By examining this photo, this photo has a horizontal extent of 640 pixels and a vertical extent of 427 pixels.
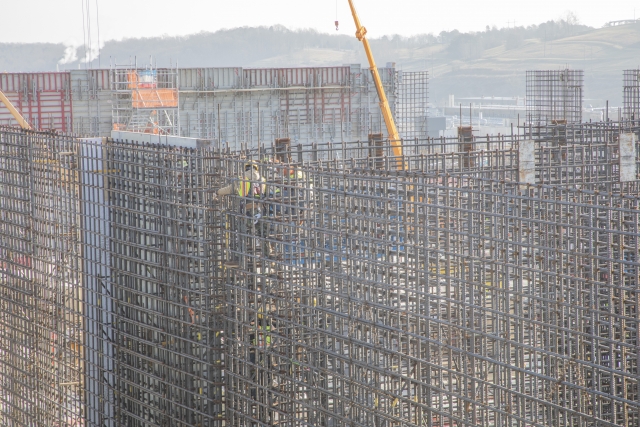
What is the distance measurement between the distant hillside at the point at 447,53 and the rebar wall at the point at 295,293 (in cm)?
7815

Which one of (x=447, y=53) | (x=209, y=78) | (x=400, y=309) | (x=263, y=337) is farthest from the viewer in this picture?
(x=447, y=53)

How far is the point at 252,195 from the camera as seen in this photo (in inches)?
277

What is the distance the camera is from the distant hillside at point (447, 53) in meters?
94.1

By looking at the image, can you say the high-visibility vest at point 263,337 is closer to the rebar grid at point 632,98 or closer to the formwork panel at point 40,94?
the rebar grid at point 632,98

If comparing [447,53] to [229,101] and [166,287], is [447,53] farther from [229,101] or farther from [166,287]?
[166,287]

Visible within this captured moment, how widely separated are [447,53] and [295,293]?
354 feet

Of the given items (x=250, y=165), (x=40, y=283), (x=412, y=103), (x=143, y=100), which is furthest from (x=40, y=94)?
(x=250, y=165)

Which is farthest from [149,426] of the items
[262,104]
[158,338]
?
[262,104]

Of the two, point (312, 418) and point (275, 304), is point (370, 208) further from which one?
point (312, 418)

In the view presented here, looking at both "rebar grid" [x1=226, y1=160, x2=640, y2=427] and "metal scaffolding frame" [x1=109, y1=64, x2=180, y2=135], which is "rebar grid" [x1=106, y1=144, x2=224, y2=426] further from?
"metal scaffolding frame" [x1=109, y1=64, x2=180, y2=135]

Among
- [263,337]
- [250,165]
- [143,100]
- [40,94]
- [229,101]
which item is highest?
[40,94]

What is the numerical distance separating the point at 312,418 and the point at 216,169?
99.5 inches

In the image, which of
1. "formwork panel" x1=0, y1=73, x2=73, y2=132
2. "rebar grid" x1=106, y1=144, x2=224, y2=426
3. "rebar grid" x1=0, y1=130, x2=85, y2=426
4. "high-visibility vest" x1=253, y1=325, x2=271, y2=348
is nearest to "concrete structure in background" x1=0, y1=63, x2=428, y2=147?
"formwork panel" x1=0, y1=73, x2=73, y2=132

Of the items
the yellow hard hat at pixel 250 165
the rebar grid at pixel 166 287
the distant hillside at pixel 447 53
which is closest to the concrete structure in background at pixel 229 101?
the rebar grid at pixel 166 287
